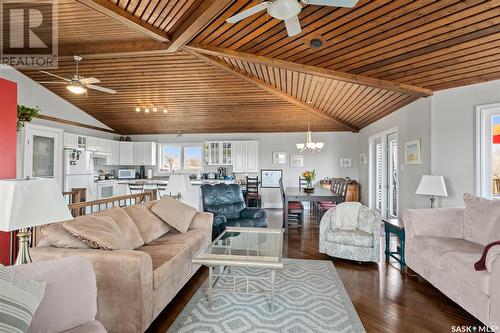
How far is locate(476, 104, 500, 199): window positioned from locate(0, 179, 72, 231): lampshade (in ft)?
16.2

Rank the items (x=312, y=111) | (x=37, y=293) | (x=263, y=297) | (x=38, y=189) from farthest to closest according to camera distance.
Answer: (x=312, y=111), (x=263, y=297), (x=38, y=189), (x=37, y=293)

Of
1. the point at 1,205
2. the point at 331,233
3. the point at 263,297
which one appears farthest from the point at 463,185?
the point at 1,205

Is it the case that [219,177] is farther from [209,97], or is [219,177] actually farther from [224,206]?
[224,206]

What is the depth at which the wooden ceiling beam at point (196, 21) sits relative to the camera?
259 centimetres

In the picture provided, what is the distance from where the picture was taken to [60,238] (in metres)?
2.02

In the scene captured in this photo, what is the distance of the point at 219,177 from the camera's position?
8.08 meters

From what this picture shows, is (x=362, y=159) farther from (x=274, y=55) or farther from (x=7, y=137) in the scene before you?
(x=7, y=137)

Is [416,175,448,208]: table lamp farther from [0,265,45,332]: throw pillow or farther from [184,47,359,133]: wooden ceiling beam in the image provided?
[0,265,45,332]: throw pillow

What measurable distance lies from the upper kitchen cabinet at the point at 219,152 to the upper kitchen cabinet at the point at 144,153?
1.80m

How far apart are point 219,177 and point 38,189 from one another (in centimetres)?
660

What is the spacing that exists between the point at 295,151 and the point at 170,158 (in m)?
4.17

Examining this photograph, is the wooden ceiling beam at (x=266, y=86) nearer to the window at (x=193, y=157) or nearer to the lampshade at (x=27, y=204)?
the lampshade at (x=27, y=204)

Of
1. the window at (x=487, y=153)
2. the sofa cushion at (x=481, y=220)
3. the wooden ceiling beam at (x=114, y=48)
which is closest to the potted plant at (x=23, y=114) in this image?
the wooden ceiling beam at (x=114, y=48)

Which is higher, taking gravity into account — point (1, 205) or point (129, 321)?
point (1, 205)
